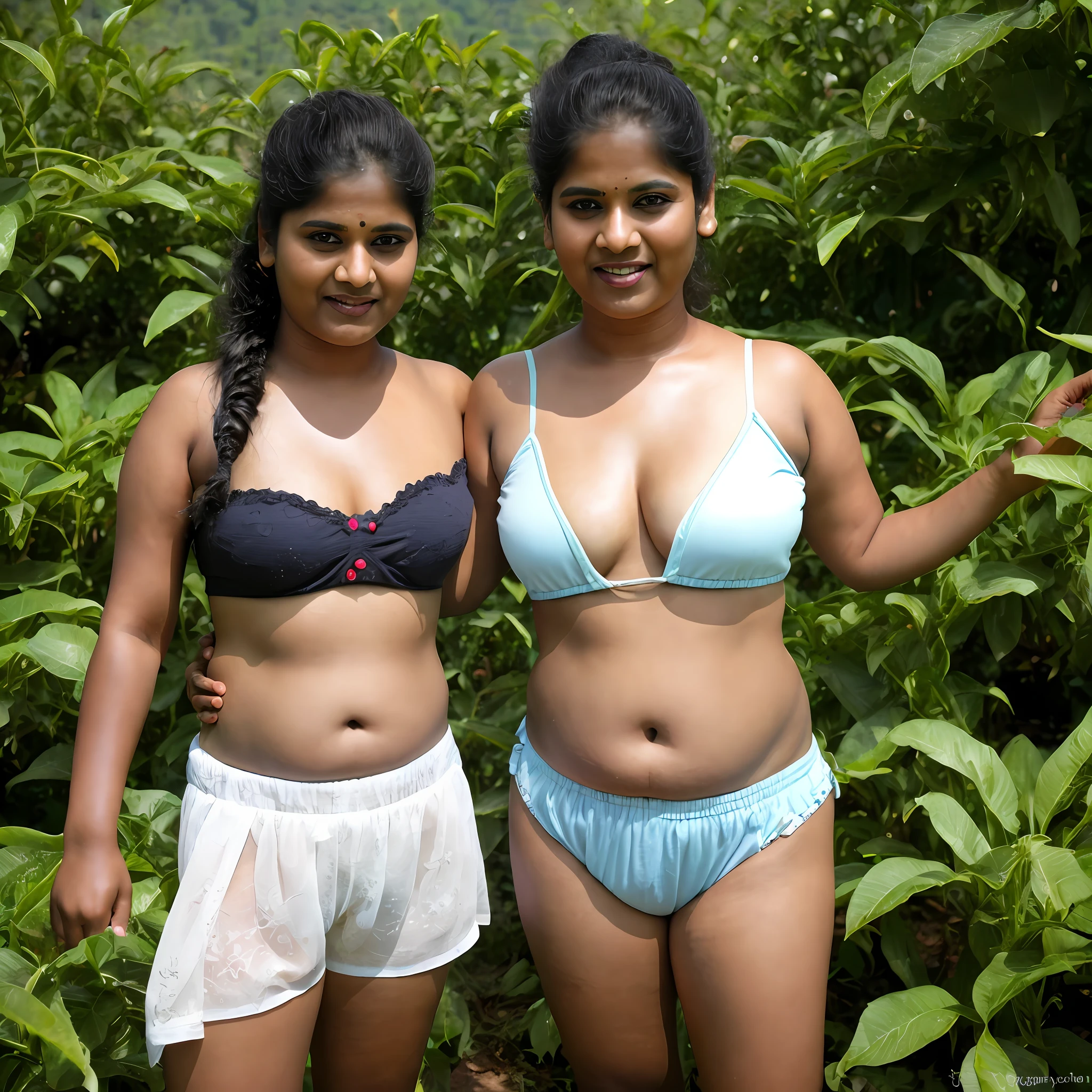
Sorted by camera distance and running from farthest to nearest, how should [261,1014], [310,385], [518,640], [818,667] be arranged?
[518,640] < [818,667] < [310,385] < [261,1014]

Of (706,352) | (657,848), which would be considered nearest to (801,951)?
(657,848)

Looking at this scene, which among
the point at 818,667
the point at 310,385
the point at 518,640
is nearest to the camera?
the point at 310,385

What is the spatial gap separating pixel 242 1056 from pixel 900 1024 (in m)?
0.98

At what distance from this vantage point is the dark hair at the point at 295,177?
1.60 meters

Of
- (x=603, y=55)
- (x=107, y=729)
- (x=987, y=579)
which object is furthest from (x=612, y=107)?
(x=107, y=729)

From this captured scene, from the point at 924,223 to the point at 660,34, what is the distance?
792 mm

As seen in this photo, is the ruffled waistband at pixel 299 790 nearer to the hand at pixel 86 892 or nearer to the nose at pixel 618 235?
the hand at pixel 86 892

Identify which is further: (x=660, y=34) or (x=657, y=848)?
(x=660, y=34)

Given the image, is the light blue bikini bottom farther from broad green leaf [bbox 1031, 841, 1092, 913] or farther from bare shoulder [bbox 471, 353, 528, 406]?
bare shoulder [bbox 471, 353, 528, 406]

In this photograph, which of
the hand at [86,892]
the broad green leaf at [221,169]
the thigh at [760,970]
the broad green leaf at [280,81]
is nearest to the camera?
the hand at [86,892]

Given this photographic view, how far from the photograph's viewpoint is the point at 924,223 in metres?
2.35

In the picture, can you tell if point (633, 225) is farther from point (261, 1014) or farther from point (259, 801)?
point (261, 1014)

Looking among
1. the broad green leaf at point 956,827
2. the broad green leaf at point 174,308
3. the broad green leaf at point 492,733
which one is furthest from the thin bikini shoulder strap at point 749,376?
the broad green leaf at point 174,308

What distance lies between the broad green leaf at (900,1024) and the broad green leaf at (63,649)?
4.55 ft
